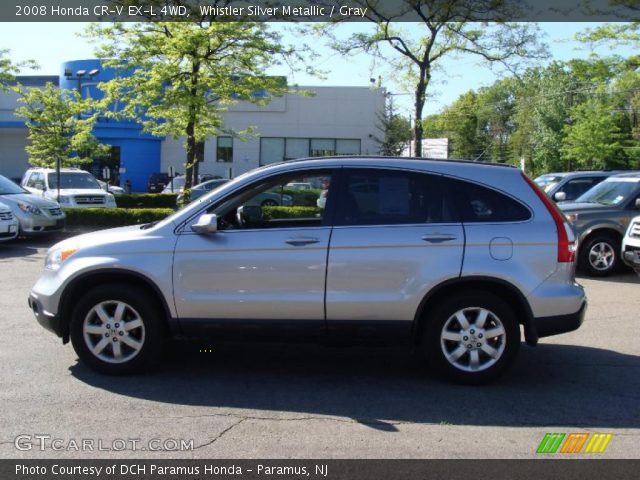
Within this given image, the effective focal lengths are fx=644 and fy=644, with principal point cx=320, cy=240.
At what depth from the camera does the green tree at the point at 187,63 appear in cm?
1788

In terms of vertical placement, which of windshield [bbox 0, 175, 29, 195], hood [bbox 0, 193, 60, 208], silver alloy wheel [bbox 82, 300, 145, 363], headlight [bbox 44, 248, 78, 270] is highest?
windshield [bbox 0, 175, 29, 195]

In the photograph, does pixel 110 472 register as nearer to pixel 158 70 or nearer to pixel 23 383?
pixel 23 383

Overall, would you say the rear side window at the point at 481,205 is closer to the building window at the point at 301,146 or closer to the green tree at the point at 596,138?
the building window at the point at 301,146

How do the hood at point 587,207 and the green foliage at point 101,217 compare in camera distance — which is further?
the green foliage at point 101,217

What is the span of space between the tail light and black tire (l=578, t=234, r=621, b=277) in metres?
6.78

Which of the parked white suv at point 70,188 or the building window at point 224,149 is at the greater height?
the building window at point 224,149

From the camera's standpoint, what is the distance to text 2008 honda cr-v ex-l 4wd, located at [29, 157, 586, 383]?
5.31m

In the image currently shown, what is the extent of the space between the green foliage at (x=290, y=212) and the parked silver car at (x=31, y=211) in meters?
10.4

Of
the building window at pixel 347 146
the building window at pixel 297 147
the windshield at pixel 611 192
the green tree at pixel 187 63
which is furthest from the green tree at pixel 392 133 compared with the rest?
the windshield at pixel 611 192

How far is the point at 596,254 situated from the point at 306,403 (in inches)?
334

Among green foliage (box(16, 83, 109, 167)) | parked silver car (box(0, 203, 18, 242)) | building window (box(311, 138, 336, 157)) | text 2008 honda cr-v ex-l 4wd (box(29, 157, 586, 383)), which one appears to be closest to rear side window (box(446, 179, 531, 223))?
text 2008 honda cr-v ex-l 4wd (box(29, 157, 586, 383))

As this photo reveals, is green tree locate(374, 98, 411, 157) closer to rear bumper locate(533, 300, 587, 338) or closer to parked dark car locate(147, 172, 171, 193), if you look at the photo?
parked dark car locate(147, 172, 171, 193)

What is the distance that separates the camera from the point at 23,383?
5355 millimetres
